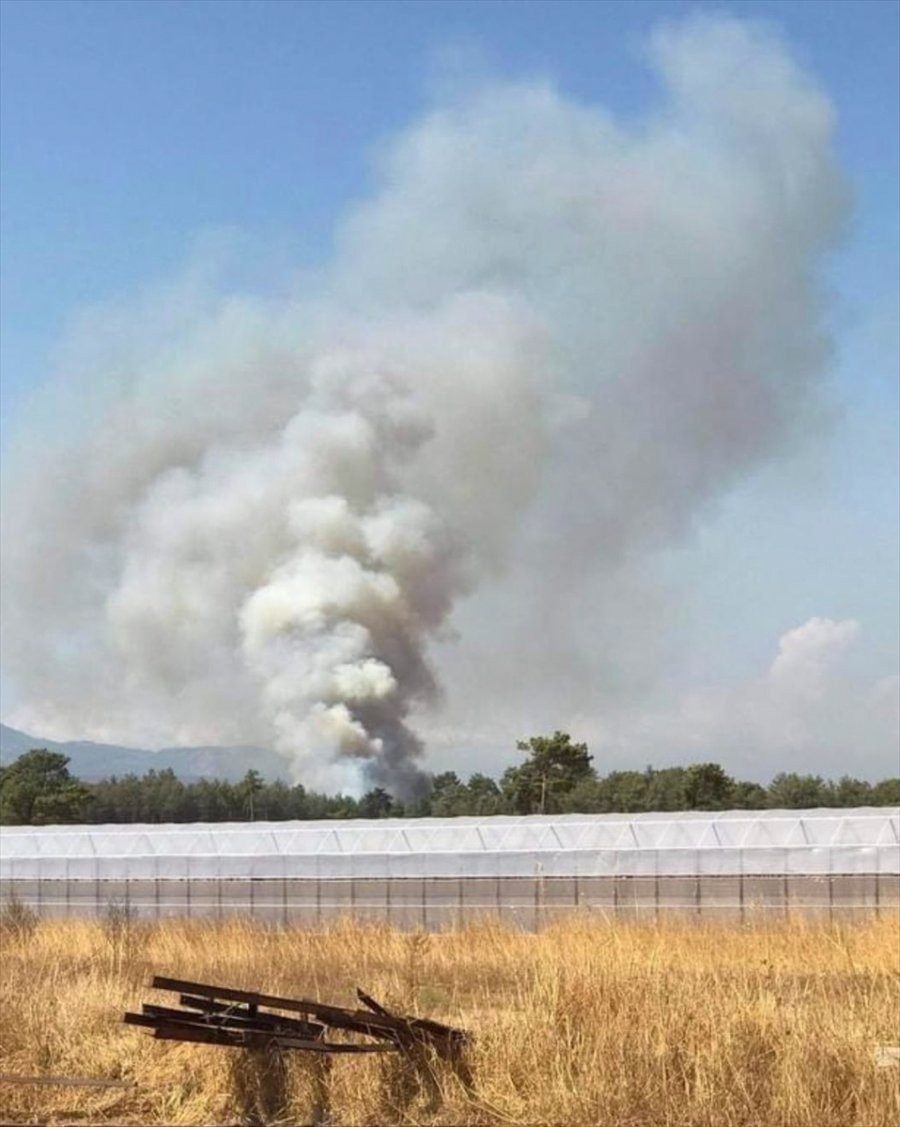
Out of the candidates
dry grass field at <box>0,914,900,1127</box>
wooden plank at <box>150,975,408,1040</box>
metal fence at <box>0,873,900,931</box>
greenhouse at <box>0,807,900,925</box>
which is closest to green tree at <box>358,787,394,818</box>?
greenhouse at <box>0,807,900,925</box>

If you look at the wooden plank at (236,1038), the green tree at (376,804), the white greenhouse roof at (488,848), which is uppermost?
the green tree at (376,804)

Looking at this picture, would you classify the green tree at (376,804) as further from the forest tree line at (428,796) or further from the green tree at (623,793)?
the green tree at (623,793)

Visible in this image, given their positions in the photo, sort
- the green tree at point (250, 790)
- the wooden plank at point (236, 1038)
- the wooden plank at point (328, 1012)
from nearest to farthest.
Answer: the wooden plank at point (236, 1038)
the wooden plank at point (328, 1012)
the green tree at point (250, 790)

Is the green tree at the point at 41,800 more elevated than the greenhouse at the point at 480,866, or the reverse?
the green tree at the point at 41,800

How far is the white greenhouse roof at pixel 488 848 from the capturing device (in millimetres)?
42219

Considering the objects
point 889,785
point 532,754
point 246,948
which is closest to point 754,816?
point 246,948

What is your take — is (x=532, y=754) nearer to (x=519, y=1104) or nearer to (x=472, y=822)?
(x=472, y=822)

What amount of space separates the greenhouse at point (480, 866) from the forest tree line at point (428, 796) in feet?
126

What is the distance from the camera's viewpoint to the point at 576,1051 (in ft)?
46.0

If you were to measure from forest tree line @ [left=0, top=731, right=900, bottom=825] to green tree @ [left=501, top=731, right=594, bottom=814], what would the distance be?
0.22ft

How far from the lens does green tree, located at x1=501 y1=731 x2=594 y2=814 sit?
99.2m

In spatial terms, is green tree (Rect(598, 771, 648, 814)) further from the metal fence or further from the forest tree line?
the metal fence

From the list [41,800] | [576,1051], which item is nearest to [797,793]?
[41,800]

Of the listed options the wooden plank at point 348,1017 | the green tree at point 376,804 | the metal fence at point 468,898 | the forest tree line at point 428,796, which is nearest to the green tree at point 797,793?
the forest tree line at point 428,796
